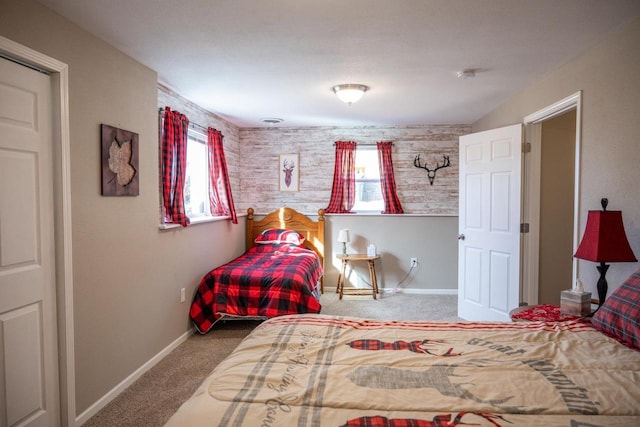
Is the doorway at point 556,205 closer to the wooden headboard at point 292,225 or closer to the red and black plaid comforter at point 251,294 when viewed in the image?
the red and black plaid comforter at point 251,294

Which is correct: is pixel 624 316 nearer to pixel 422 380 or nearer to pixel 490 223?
pixel 422 380

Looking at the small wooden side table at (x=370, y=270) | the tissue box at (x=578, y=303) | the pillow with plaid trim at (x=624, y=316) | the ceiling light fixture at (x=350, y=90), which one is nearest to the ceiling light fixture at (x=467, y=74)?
the ceiling light fixture at (x=350, y=90)

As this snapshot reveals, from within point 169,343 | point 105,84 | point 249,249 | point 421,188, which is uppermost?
point 105,84

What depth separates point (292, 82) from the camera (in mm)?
3375

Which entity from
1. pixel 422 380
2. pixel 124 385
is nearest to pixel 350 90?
pixel 422 380

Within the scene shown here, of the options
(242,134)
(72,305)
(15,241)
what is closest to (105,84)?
(15,241)

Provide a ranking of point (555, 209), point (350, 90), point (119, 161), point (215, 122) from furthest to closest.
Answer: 1. point (215, 122)
2. point (555, 209)
3. point (350, 90)
4. point (119, 161)

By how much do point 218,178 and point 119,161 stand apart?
6.53 feet

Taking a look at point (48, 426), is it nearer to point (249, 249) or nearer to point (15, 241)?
point (15, 241)

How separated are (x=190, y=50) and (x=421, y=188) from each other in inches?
147

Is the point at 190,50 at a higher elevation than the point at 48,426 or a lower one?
higher

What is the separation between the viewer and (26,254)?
1.94m

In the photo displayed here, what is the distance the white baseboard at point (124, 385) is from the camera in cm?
229

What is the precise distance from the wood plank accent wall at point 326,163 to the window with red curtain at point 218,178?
0.77m
